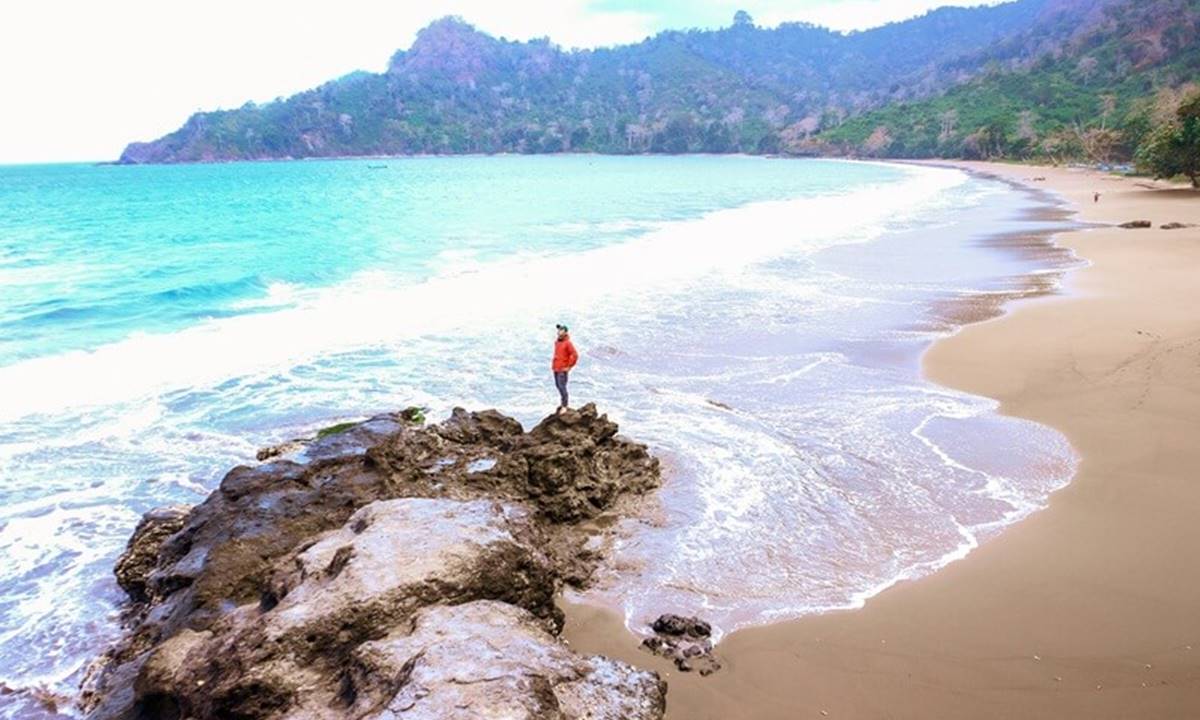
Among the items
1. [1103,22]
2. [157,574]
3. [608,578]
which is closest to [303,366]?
[157,574]

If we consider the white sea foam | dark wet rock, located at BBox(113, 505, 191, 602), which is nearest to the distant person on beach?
dark wet rock, located at BBox(113, 505, 191, 602)

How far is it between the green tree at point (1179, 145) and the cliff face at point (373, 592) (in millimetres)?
43852

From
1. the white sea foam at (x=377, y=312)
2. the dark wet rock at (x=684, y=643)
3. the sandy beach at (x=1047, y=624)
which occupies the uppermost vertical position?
the white sea foam at (x=377, y=312)

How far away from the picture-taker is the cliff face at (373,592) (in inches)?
187

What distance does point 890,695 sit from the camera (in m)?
6.25

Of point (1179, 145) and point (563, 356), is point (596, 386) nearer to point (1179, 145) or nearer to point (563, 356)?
point (563, 356)

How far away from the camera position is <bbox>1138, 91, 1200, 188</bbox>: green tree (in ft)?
131

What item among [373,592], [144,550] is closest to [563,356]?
[144,550]

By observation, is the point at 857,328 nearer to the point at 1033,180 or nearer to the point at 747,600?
the point at 747,600

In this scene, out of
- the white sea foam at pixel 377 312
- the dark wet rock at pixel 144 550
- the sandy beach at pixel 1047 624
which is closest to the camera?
the sandy beach at pixel 1047 624

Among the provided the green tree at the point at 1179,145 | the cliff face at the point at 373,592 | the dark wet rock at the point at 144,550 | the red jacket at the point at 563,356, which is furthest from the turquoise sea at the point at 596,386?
the green tree at the point at 1179,145

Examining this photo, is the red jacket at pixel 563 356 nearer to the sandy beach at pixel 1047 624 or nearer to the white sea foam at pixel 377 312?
the sandy beach at pixel 1047 624

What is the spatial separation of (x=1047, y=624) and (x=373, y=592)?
19.2 ft

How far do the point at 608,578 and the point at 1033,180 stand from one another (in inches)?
2906
